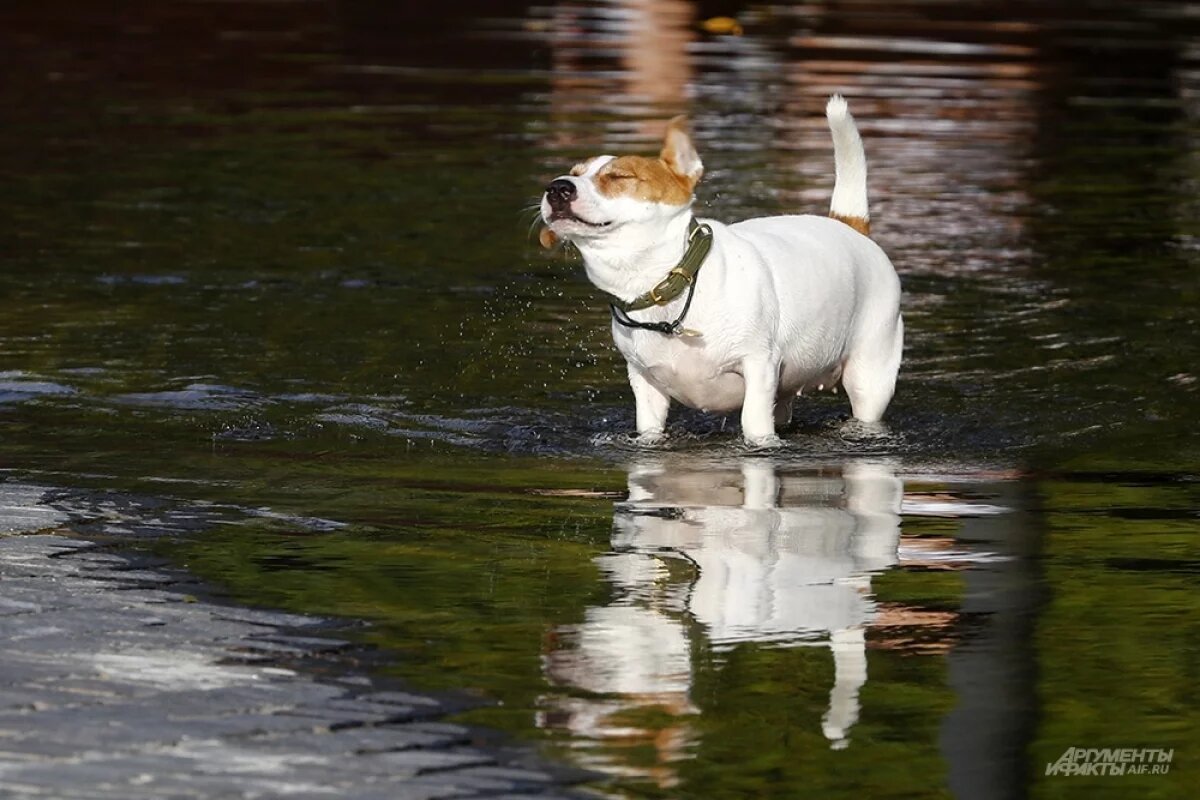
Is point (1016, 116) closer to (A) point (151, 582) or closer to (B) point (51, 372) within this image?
(B) point (51, 372)

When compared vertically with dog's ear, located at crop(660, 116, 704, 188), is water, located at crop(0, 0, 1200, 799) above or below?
below

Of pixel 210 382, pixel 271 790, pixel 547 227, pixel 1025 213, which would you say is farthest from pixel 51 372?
pixel 1025 213

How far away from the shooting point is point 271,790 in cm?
388

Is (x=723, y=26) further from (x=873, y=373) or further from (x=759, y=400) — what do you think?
(x=759, y=400)

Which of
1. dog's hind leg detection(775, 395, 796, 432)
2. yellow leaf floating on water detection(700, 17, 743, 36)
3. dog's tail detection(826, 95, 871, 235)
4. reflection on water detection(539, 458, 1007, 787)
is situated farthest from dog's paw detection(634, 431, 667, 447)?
yellow leaf floating on water detection(700, 17, 743, 36)

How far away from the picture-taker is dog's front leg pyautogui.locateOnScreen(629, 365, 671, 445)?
291 inches

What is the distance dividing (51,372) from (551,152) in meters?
7.10

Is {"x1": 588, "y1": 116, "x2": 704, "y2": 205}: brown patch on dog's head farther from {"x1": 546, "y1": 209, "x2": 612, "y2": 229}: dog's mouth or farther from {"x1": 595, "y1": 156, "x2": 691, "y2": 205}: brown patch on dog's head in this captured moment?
{"x1": 546, "y1": 209, "x2": 612, "y2": 229}: dog's mouth

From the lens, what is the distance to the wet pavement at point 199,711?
12.9 ft

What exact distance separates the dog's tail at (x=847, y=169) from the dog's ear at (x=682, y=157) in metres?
0.97

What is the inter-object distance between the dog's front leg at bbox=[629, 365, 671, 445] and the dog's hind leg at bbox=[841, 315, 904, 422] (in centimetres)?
73

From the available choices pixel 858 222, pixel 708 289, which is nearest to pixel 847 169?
pixel 858 222

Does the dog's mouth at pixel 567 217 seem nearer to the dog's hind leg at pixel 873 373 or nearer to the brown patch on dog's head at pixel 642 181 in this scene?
the brown patch on dog's head at pixel 642 181

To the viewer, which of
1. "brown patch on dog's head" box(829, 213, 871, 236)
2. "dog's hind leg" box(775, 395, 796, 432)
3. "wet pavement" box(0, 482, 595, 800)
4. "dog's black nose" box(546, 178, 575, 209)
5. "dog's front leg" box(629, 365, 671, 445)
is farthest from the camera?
"brown patch on dog's head" box(829, 213, 871, 236)
